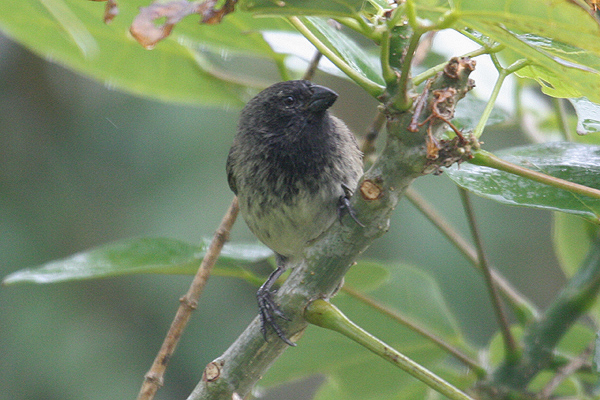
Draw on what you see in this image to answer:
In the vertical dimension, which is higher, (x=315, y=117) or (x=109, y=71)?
(x=109, y=71)

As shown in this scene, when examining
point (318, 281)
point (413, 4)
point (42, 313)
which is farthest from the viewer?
point (42, 313)

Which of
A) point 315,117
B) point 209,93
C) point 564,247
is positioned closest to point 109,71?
point 209,93

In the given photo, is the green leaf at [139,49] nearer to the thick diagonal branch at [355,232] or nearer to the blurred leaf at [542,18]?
the thick diagonal branch at [355,232]

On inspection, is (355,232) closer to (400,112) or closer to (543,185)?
(400,112)

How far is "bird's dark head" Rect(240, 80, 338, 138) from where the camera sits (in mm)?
2387

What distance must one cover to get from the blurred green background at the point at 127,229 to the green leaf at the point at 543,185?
120 inches

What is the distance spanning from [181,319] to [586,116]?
1.05 metres

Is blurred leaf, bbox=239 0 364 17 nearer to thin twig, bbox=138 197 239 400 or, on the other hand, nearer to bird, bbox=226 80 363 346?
thin twig, bbox=138 197 239 400

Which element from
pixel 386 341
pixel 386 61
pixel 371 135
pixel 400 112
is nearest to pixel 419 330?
pixel 386 341

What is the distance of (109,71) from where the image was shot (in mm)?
2547

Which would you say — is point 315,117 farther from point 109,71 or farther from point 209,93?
point 109,71

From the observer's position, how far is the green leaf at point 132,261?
5.87 ft

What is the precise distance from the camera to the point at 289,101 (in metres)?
2.50

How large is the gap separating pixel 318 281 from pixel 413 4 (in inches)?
22.8
